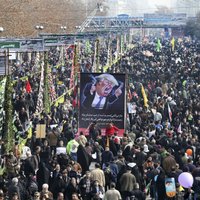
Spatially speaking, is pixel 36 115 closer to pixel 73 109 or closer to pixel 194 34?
pixel 73 109

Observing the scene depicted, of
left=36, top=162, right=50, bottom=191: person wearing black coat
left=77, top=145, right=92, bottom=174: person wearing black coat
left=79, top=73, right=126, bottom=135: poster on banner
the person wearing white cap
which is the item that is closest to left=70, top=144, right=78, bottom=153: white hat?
left=77, top=145, right=92, bottom=174: person wearing black coat

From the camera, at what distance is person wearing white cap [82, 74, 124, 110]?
20641mm

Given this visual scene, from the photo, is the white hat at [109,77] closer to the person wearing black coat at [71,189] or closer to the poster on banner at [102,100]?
the poster on banner at [102,100]

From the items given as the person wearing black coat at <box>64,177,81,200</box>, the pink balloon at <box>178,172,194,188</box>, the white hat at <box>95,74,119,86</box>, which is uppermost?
the white hat at <box>95,74,119,86</box>

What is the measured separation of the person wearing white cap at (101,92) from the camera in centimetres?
2064

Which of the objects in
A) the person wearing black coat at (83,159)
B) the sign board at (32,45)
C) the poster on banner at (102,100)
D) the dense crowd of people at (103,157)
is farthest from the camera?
the sign board at (32,45)

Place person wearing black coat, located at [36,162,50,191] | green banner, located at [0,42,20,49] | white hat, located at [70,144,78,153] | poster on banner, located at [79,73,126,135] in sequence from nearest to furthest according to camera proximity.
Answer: person wearing black coat, located at [36,162,50,191] < white hat, located at [70,144,78,153] < poster on banner, located at [79,73,126,135] < green banner, located at [0,42,20,49]

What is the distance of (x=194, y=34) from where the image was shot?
123125 millimetres

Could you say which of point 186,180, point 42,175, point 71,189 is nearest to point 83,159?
point 42,175

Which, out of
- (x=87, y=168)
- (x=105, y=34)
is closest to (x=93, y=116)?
(x=87, y=168)

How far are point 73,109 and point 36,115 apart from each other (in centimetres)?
164

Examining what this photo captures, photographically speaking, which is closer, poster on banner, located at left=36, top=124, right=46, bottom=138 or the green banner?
poster on banner, located at left=36, top=124, right=46, bottom=138

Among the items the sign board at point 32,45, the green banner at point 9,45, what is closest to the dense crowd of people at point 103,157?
the green banner at point 9,45

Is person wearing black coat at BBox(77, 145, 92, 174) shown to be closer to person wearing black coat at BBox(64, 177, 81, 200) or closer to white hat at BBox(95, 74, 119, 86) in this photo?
person wearing black coat at BBox(64, 177, 81, 200)
